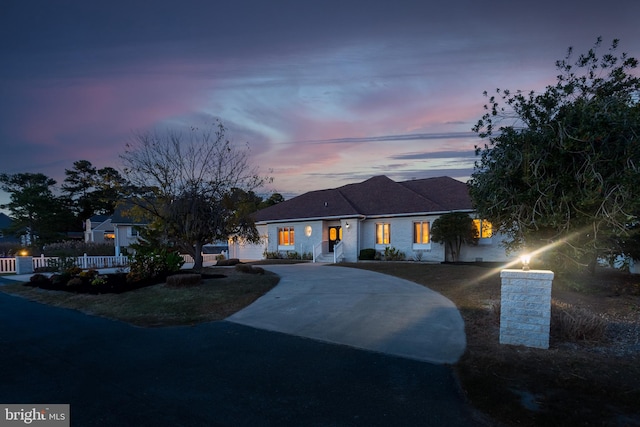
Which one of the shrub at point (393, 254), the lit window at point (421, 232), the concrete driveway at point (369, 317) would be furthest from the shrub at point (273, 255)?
the concrete driveway at point (369, 317)

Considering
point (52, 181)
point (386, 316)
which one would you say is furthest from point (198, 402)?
point (52, 181)

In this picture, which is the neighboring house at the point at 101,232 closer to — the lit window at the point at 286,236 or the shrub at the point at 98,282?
the lit window at the point at 286,236

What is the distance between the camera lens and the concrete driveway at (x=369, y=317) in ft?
20.3

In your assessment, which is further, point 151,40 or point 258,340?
point 151,40

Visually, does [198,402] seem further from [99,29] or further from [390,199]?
[390,199]

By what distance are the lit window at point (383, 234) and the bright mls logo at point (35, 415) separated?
64.9 feet

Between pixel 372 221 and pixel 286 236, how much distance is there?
7.02m

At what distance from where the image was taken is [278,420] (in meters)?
3.65

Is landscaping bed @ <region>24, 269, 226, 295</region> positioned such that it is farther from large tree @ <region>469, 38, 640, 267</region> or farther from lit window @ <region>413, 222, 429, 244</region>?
lit window @ <region>413, 222, 429, 244</region>

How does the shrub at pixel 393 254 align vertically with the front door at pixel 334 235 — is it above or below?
below

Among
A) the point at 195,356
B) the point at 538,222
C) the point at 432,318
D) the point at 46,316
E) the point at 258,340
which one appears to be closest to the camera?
the point at 195,356

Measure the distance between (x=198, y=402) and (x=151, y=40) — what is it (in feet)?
40.9

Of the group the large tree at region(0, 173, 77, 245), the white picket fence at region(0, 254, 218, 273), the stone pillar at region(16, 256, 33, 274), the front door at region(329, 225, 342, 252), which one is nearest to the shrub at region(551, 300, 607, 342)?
the front door at region(329, 225, 342, 252)

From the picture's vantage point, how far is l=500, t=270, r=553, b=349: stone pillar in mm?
5742
